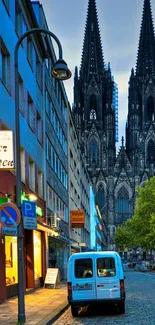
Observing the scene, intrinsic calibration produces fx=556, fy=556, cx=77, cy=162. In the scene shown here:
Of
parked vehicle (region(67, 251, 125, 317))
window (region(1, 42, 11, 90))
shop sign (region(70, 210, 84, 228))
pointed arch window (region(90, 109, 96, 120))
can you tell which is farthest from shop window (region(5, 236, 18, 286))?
pointed arch window (region(90, 109, 96, 120))

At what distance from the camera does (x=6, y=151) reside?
1328 cm

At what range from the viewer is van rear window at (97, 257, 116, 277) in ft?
52.9

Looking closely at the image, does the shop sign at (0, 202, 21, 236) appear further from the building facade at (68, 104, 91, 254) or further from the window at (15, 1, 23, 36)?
the building facade at (68, 104, 91, 254)

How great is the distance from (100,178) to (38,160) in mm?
99488

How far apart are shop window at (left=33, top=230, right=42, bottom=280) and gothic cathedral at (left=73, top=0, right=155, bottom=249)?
97.1 metres

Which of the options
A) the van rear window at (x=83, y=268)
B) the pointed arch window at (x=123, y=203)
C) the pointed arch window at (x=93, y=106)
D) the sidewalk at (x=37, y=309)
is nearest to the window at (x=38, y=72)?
the sidewalk at (x=37, y=309)

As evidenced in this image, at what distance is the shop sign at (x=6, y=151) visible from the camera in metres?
13.1

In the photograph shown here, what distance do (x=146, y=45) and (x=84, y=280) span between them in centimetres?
12391

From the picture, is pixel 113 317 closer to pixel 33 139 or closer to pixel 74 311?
pixel 74 311

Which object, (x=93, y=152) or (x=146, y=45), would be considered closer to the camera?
(x=93, y=152)

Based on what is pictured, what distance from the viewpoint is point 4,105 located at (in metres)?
19.1

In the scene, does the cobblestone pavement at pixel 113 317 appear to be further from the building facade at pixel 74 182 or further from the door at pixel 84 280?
the building facade at pixel 74 182

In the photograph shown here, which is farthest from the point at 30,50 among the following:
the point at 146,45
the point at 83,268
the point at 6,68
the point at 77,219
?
the point at 146,45

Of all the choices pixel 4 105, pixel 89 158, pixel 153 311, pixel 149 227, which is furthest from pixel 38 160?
pixel 89 158
